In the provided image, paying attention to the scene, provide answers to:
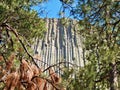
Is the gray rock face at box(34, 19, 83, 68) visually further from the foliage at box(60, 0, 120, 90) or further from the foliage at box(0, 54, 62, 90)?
the foliage at box(0, 54, 62, 90)

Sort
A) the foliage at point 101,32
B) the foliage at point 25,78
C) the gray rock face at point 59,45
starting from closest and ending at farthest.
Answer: the foliage at point 25,78
the foliage at point 101,32
the gray rock face at point 59,45

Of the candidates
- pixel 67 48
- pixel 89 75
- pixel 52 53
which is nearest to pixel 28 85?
pixel 89 75

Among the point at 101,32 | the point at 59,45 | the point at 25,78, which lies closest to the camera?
the point at 25,78

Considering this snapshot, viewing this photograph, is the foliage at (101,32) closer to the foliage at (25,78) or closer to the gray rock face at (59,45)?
the foliage at (25,78)

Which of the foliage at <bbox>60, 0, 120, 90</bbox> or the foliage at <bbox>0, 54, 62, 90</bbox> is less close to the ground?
the foliage at <bbox>60, 0, 120, 90</bbox>

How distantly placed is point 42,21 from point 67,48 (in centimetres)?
4828

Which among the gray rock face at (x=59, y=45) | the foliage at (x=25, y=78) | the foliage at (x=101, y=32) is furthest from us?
the gray rock face at (x=59, y=45)

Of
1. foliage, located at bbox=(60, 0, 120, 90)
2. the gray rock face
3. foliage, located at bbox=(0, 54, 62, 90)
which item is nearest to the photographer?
foliage, located at bbox=(0, 54, 62, 90)

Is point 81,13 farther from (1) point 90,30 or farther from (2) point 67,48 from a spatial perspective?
(2) point 67,48

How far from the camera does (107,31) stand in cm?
743

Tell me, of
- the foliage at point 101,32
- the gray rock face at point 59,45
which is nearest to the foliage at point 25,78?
the foliage at point 101,32

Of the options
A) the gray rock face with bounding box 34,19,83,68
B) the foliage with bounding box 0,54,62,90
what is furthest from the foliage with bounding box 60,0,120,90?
the gray rock face with bounding box 34,19,83,68

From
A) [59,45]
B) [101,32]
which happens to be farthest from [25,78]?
[59,45]

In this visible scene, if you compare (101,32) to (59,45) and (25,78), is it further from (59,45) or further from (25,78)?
(59,45)
